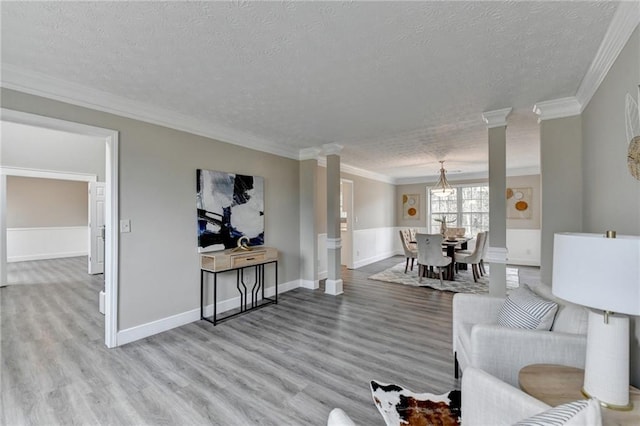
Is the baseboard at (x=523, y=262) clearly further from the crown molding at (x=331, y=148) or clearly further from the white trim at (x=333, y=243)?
the crown molding at (x=331, y=148)

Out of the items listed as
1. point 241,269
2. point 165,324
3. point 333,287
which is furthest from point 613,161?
point 165,324

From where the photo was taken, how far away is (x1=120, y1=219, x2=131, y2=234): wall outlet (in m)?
2.74

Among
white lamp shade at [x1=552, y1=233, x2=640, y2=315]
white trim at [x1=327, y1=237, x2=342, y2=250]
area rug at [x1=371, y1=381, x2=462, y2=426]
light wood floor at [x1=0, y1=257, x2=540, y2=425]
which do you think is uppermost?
white lamp shade at [x1=552, y1=233, x2=640, y2=315]

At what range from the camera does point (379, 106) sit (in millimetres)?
2865

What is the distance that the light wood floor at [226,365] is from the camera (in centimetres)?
182

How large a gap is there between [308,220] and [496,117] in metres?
3.04

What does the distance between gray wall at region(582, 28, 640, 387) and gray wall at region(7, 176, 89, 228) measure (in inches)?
431

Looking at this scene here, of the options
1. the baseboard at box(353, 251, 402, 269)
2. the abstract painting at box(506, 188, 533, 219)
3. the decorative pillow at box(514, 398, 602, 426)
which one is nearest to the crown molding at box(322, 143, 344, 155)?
the baseboard at box(353, 251, 402, 269)

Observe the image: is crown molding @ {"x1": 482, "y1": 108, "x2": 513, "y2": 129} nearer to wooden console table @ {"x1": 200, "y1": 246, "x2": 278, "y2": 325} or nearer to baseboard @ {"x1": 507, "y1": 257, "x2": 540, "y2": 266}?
wooden console table @ {"x1": 200, "y1": 246, "x2": 278, "y2": 325}

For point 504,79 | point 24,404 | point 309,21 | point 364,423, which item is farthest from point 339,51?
point 24,404

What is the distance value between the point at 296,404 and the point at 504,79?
3000mm

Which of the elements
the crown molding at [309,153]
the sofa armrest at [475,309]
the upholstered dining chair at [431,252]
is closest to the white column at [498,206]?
the sofa armrest at [475,309]

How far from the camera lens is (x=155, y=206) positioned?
2.99 meters

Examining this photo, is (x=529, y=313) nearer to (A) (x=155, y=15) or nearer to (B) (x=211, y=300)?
(A) (x=155, y=15)
